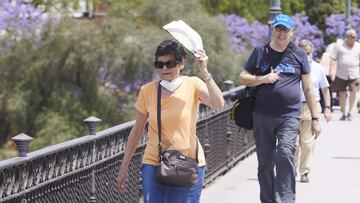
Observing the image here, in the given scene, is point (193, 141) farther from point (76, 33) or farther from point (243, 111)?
point (76, 33)

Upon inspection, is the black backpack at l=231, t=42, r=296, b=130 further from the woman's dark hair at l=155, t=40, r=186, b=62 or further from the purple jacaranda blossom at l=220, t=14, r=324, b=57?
the purple jacaranda blossom at l=220, t=14, r=324, b=57

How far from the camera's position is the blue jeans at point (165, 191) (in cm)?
643

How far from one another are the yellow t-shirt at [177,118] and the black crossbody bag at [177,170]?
6 cm

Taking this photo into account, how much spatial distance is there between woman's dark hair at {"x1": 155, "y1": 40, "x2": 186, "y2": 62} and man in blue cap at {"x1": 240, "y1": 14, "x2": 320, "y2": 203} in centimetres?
225

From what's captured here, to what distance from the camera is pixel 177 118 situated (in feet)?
21.1

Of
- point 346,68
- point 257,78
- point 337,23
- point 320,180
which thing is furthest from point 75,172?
point 337,23

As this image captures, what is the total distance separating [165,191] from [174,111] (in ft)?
1.60

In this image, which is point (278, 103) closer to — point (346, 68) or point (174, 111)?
point (174, 111)

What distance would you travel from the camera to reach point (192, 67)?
35625 millimetres

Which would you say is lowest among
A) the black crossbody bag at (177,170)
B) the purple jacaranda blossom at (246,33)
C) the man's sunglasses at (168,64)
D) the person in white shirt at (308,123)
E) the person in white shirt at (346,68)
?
the purple jacaranda blossom at (246,33)

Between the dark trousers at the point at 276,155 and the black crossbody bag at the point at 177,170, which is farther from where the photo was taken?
the dark trousers at the point at 276,155

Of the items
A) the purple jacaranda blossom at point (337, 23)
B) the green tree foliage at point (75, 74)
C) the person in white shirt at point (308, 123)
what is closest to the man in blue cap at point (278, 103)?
the person in white shirt at point (308, 123)

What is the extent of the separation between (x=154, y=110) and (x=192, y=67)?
29.2 meters

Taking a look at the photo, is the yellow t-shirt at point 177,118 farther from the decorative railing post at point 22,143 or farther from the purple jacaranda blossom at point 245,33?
the purple jacaranda blossom at point 245,33
